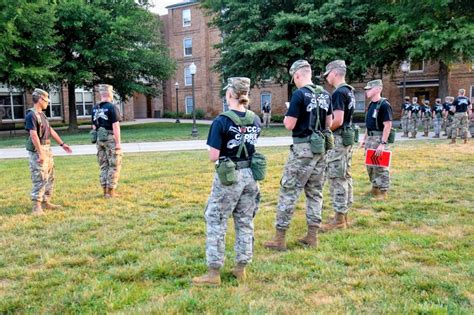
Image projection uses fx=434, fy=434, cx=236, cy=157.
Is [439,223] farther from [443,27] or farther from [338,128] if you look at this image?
[443,27]

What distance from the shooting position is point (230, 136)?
12.8ft

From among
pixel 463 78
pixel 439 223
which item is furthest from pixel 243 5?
pixel 439 223

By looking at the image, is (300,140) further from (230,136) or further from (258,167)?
(230,136)

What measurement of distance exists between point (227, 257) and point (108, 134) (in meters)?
3.72

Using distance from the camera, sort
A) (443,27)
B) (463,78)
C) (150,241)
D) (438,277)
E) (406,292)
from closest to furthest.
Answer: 1. (406,292)
2. (438,277)
3. (150,241)
4. (443,27)
5. (463,78)

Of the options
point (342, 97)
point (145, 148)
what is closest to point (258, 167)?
point (342, 97)

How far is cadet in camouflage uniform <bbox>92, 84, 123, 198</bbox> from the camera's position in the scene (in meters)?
7.34

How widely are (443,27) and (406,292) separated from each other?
67.2 feet

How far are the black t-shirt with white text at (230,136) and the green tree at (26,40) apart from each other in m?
19.7

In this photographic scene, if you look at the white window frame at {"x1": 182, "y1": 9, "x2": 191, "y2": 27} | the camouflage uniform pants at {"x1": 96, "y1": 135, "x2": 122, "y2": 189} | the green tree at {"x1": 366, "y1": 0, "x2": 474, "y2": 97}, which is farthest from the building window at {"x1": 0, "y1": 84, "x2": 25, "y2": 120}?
the camouflage uniform pants at {"x1": 96, "y1": 135, "x2": 122, "y2": 189}

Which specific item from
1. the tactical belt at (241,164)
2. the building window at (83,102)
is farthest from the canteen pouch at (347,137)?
the building window at (83,102)

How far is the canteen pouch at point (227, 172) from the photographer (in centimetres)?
375

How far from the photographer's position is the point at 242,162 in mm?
4012

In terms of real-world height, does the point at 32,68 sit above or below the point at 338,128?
above
